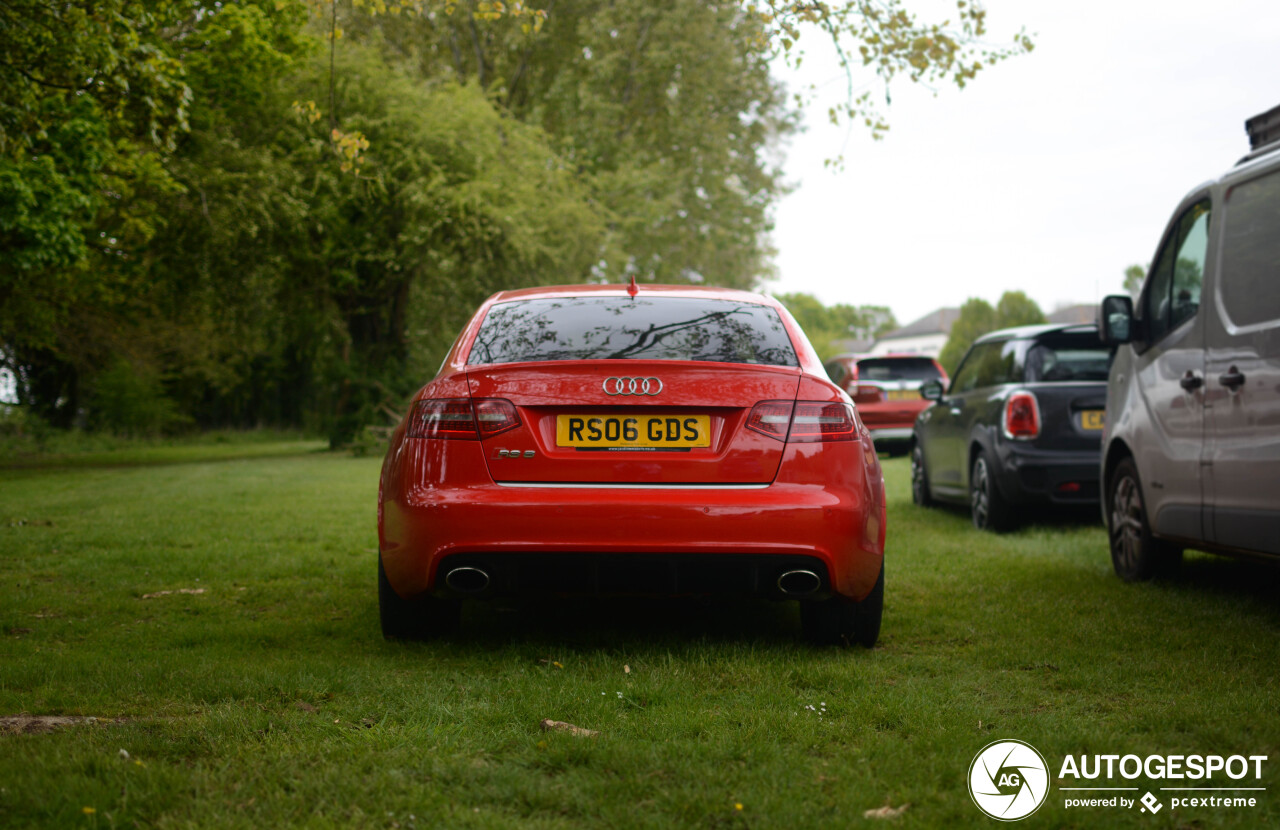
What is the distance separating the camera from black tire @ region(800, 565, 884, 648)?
4844 mm

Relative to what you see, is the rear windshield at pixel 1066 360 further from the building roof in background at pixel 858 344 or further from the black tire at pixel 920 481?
the building roof in background at pixel 858 344

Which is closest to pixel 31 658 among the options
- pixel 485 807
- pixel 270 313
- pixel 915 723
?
pixel 485 807

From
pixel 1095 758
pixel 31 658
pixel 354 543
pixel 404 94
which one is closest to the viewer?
pixel 1095 758

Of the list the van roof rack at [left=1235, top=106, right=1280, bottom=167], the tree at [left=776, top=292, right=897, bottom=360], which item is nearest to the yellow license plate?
the van roof rack at [left=1235, top=106, right=1280, bottom=167]

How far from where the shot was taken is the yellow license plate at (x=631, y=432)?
4.45m

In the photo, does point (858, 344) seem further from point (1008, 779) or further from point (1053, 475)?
point (1008, 779)

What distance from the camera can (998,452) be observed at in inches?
349

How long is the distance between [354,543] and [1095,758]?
6432 millimetres

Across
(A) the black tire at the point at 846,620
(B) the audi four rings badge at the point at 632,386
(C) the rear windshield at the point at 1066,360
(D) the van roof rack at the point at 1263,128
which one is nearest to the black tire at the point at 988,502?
(C) the rear windshield at the point at 1066,360

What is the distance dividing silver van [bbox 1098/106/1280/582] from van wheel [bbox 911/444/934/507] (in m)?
4.36

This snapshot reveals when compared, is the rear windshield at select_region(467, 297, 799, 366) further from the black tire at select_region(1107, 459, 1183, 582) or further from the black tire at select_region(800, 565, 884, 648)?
the black tire at select_region(1107, 459, 1183, 582)

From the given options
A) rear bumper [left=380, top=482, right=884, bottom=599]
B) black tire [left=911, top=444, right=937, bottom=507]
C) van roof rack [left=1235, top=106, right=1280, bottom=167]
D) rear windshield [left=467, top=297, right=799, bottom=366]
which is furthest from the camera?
black tire [left=911, top=444, right=937, bottom=507]

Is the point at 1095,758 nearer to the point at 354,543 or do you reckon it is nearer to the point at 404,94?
the point at 354,543

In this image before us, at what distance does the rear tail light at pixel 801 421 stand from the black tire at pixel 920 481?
22.7 feet
